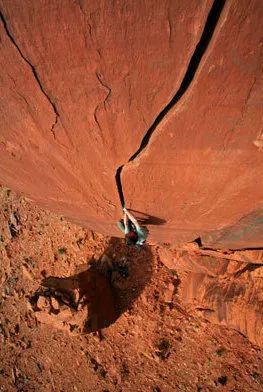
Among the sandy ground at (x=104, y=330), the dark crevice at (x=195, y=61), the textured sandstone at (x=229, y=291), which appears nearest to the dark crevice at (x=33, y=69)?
the dark crevice at (x=195, y=61)

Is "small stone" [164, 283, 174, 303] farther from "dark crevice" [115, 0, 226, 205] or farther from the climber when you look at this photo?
"dark crevice" [115, 0, 226, 205]

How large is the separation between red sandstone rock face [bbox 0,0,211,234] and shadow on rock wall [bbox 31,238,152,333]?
3092mm

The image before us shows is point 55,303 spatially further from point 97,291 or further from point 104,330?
point 104,330

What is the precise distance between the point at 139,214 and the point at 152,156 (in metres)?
0.70

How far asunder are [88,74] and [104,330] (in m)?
4.46

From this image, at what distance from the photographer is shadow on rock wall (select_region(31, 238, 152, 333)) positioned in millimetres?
4574

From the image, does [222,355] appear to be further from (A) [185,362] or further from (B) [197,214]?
(B) [197,214]

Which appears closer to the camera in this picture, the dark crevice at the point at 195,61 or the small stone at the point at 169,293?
the dark crevice at the point at 195,61

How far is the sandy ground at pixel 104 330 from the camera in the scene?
169 inches

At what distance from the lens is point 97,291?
4.84 m

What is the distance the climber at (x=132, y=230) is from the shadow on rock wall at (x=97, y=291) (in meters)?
2.64

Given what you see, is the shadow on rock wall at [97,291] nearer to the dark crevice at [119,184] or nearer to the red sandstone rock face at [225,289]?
the red sandstone rock face at [225,289]

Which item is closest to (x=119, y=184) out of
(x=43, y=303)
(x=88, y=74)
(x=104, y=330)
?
(x=88, y=74)

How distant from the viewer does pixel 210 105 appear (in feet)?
4.10
